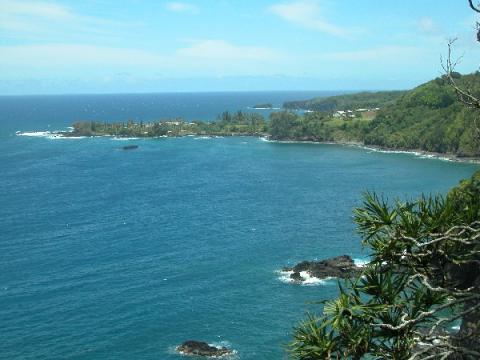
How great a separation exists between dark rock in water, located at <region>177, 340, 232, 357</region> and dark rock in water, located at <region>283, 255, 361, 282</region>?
1452 cm

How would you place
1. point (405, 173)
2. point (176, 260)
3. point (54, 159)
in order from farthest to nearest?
point (54, 159) < point (405, 173) < point (176, 260)

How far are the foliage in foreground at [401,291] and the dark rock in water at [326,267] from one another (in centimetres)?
3949

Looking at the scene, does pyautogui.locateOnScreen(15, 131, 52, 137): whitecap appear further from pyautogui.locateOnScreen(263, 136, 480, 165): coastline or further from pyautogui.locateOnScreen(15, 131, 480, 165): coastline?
pyautogui.locateOnScreen(263, 136, 480, 165): coastline

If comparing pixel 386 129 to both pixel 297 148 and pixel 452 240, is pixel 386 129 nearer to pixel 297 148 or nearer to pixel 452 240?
pixel 297 148

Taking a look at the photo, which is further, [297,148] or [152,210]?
[297,148]

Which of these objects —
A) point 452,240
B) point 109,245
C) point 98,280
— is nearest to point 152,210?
point 109,245

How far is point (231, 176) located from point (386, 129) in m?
68.3

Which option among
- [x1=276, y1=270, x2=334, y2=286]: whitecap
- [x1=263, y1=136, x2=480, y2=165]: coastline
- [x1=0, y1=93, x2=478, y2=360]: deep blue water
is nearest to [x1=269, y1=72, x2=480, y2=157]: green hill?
[x1=263, y1=136, x2=480, y2=165]: coastline

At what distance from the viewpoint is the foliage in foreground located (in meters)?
10.5

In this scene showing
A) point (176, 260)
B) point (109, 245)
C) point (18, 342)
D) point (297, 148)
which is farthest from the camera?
point (297, 148)

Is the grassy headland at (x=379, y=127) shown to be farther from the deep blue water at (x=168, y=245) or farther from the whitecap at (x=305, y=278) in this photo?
the whitecap at (x=305, y=278)

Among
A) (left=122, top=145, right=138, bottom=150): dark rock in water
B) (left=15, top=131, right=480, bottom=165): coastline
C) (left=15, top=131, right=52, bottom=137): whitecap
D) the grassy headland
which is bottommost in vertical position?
(left=122, top=145, right=138, bottom=150): dark rock in water

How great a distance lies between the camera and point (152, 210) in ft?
258

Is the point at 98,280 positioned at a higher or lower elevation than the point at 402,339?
lower
